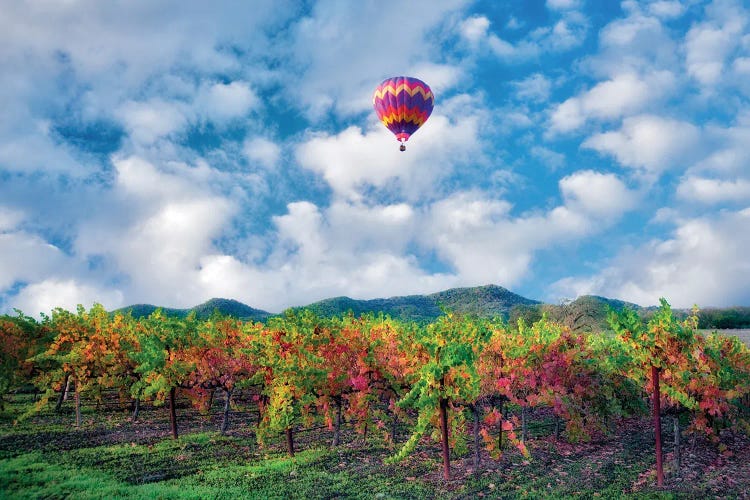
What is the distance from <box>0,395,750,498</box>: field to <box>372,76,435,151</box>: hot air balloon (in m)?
A: 28.3

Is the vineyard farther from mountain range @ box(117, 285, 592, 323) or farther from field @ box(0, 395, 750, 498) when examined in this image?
mountain range @ box(117, 285, 592, 323)

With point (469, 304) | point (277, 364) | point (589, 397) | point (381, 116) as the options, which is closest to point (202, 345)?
point (277, 364)

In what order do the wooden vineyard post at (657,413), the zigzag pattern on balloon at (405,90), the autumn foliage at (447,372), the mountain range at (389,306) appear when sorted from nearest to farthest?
the wooden vineyard post at (657,413)
the autumn foliage at (447,372)
the zigzag pattern on balloon at (405,90)
the mountain range at (389,306)

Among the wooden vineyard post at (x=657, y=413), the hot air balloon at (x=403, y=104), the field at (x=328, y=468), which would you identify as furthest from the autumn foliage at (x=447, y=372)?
the hot air balloon at (x=403, y=104)

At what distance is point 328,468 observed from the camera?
20125mm

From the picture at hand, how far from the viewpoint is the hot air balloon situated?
44.6 metres

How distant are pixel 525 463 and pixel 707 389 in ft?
25.9

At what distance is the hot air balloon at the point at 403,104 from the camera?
44594 millimetres

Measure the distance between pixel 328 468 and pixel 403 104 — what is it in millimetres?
33553

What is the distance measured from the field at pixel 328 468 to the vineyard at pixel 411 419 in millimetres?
120

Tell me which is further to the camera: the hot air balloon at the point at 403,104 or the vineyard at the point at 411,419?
the hot air balloon at the point at 403,104

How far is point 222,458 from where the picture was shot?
2233cm

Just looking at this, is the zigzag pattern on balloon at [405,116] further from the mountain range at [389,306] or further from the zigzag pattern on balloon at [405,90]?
the mountain range at [389,306]

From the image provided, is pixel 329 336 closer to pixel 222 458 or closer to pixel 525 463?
pixel 222 458
